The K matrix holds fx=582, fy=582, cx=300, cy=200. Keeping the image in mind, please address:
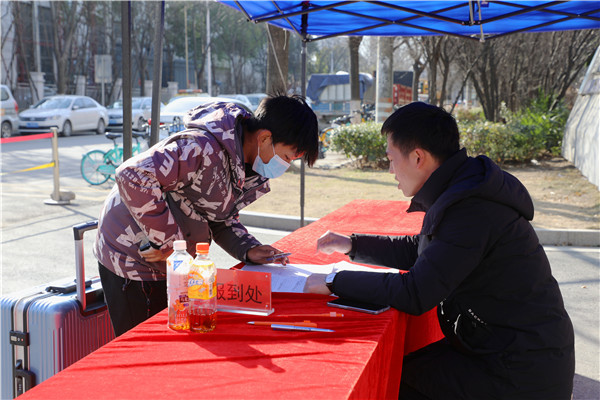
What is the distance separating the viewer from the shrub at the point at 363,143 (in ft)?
40.4

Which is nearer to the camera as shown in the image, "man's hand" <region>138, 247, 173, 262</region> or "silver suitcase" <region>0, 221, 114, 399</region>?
"man's hand" <region>138, 247, 173, 262</region>

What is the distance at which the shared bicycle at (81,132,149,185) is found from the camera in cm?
1025

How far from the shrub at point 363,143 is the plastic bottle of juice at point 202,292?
34.4 feet

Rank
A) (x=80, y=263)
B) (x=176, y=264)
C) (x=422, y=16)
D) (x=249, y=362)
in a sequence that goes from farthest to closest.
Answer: (x=422, y=16)
(x=80, y=263)
(x=176, y=264)
(x=249, y=362)

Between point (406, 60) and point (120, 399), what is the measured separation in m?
62.9

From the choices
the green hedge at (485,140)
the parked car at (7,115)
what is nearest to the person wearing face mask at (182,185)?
the green hedge at (485,140)

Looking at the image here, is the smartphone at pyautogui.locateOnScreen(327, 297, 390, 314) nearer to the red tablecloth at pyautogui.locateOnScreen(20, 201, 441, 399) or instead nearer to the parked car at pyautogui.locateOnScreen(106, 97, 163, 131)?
the red tablecloth at pyautogui.locateOnScreen(20, 201, 441, 399)

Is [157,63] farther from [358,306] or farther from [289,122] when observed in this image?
[358,306]

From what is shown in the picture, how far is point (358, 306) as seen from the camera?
2154 millimetres

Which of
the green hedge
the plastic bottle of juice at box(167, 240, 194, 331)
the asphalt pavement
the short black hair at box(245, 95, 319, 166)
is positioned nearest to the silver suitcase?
the plastic bottle of juice at box(167, 240, 194, 331)

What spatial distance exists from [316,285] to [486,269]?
25.5 inches

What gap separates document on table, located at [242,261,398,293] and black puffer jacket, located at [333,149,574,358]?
471mm

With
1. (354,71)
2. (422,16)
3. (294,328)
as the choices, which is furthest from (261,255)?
(354,71)

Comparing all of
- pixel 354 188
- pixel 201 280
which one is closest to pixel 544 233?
pixel 354 188
